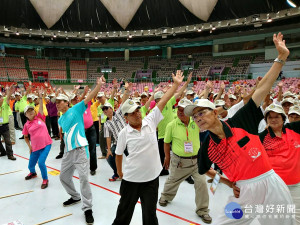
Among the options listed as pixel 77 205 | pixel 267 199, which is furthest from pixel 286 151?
pixel 77 205

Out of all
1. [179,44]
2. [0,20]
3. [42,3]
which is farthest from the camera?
[179,44]

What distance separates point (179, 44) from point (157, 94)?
2611 cm

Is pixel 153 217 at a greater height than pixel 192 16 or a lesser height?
lesser

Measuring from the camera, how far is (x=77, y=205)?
3.59 metres

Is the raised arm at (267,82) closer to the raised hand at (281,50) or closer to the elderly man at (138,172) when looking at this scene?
the raised hand at (281,50)

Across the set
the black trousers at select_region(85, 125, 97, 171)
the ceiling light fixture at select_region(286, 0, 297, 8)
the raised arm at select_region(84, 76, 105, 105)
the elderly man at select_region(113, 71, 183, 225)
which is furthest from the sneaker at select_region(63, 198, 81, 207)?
the ceiling light fixture at select_region(286, 0, 297, 8)

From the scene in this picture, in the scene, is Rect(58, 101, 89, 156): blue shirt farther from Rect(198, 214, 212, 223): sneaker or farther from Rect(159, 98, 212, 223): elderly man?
Rect(198, 214, 212, 223): sneaker

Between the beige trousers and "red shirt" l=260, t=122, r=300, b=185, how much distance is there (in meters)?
1.08

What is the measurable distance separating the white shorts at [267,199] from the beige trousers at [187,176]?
146 centimetres

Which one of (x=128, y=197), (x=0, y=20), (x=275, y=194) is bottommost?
(x=128, y=197)

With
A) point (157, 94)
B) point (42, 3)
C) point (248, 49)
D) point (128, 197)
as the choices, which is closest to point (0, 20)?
point (42, 3)

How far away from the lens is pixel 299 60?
20.6 meters

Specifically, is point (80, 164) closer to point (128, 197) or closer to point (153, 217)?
point (128, 197)

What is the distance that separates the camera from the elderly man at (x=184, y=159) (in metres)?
3.10
